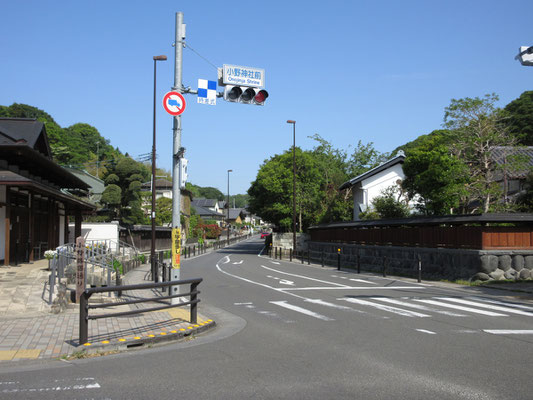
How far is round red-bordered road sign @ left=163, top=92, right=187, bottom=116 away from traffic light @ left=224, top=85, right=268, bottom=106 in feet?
3.93

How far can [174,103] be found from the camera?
11453mm

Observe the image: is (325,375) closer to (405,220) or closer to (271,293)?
(271,293)

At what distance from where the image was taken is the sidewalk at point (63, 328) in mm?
7480

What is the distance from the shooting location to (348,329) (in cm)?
924

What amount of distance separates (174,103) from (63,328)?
5823mm

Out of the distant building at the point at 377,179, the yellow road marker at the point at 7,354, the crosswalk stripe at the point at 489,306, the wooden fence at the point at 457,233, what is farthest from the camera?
the distant building at the point at 377,179

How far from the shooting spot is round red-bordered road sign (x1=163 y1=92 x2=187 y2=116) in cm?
1134

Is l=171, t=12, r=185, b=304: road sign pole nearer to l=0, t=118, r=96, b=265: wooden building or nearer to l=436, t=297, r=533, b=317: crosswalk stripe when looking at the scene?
l=0, t=118, r=96, b=265: wooden building

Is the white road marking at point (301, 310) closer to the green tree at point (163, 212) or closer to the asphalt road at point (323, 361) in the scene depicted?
the asphalt road at point (323, 361)

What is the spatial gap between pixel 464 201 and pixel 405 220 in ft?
12.9

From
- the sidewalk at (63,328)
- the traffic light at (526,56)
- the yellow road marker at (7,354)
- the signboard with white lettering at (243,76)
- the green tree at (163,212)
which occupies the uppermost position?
the traffic light at (526,56)

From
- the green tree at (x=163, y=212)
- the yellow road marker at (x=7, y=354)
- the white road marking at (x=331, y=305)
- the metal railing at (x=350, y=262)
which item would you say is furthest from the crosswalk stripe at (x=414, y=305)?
the green tree at (x=163, y=212)

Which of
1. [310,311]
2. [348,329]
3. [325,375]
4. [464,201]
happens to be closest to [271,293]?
[310,311]

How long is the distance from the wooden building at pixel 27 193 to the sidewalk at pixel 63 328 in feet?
19.5
